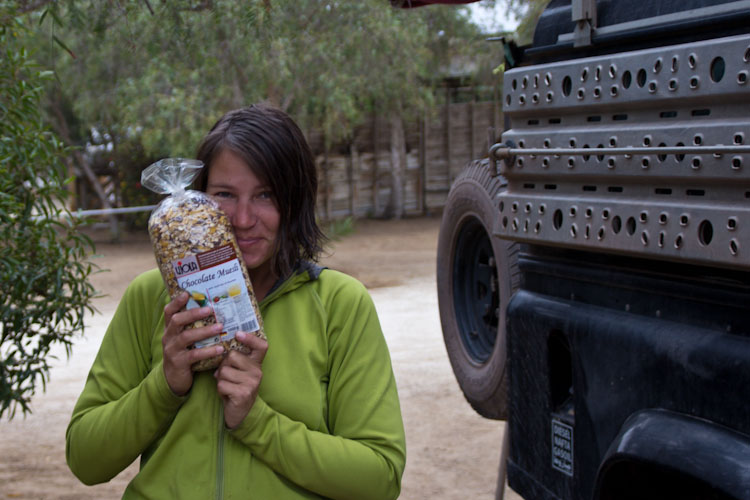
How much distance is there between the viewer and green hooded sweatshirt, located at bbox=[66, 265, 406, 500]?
70.6 inches

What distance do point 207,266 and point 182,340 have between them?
14 centimetres

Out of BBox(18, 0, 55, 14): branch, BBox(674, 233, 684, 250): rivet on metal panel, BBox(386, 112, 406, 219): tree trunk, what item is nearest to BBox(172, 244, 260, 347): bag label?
BBox(674, 233, 684, 250): rivet on metal panel

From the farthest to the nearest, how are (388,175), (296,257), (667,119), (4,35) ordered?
(388,175) < (4,35) < (667,119) < (296,257)

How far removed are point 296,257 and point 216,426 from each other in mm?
378

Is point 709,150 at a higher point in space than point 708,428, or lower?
higher

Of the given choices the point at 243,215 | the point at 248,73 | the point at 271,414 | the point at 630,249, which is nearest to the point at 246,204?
the point at 243,215

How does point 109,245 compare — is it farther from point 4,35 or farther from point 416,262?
point 4,35

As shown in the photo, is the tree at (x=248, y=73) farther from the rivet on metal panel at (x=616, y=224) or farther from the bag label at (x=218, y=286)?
the bag label at (x=218, y=286)

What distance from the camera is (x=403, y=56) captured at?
13.3m

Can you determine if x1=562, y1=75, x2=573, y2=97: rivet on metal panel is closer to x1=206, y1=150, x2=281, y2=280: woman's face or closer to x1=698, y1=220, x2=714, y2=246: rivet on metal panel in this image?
x1=698, y1=220, x2=714, y2=246: rivet on metal panel

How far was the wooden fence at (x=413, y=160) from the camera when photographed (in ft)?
61.2

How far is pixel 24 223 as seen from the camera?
156 inches

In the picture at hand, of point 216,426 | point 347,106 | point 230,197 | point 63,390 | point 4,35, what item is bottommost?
point 63,390

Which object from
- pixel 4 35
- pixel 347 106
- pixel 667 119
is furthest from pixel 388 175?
pixel 667 119
